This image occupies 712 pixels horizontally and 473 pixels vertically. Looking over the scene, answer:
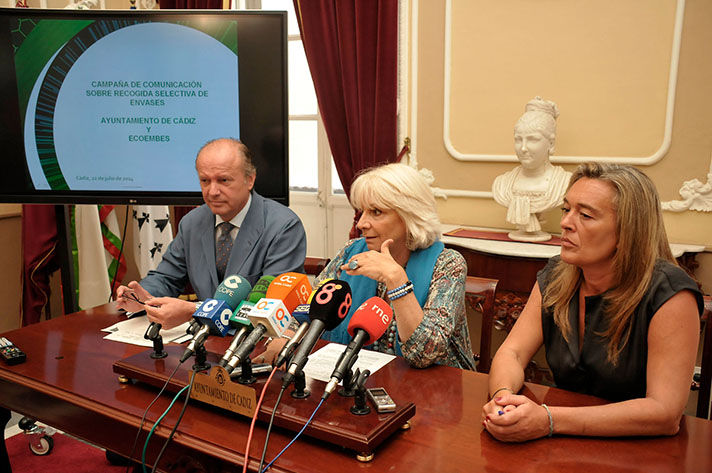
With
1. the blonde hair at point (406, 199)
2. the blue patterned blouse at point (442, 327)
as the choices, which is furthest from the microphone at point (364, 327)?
the blonde hair at point (406, 199)

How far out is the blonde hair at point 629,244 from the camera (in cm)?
138

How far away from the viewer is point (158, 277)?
2309 millimetres

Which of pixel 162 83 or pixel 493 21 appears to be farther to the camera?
pixel 493 21

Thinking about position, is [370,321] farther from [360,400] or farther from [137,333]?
[137,333]

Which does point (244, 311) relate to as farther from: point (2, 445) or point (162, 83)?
point (162, 83)

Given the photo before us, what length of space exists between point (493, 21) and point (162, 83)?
6.04ft

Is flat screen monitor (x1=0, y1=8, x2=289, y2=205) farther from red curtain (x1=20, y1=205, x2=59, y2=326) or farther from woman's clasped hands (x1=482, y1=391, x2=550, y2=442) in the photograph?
woman's clasped hands (x1=482, y1=391, x2=550, y2=442)

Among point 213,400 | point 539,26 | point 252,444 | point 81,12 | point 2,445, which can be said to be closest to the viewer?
point 252,444

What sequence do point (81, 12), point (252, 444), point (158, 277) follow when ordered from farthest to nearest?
point (81, 12), point (158, 277), point (252, 444)

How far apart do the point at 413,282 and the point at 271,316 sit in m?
0.76

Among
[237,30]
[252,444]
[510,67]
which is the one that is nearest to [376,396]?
[252,444]

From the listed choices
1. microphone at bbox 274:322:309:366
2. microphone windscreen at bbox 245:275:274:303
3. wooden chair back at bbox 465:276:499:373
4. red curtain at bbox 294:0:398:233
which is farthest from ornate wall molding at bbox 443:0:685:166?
microphone at bbox 274:322:309:366

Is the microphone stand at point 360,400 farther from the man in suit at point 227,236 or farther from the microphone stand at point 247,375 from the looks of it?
the man in suit at point 227,236

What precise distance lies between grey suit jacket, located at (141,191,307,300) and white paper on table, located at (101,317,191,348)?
11.8 inches
